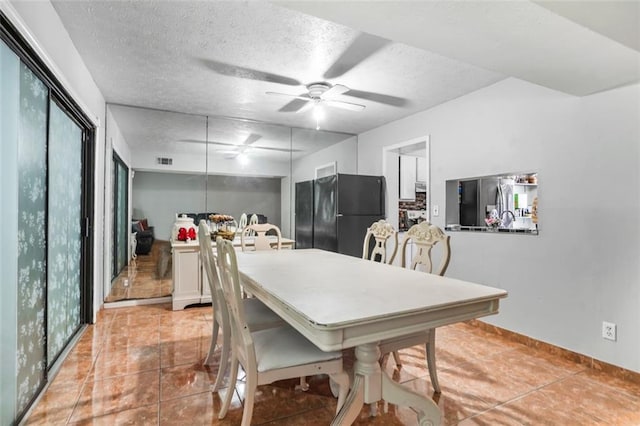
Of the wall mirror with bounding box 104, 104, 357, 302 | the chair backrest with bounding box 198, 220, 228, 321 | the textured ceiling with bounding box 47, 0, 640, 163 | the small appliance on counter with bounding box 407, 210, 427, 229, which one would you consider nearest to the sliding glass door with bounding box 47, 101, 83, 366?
the textured ceiling with bounding box 47, 0, 640, 163

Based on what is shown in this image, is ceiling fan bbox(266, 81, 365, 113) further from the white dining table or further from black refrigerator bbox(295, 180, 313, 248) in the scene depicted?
the white dining table

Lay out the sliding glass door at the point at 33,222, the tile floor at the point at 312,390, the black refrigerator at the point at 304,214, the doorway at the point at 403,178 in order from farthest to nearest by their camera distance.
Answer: the black refrigerator at the point at 304,214, the doorway at the point at 403,178, the tile floor at the point at 312,390, the sliding glass door at the point at 33,222

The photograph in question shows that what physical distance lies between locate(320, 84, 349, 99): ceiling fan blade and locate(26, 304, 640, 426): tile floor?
2.33 metres

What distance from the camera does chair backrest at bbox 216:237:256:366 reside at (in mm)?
1359

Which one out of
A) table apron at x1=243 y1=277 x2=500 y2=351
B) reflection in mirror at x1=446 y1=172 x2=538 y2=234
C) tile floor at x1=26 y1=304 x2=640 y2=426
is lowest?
tile floor at x1=26 y1=304 x2=640 y2=426

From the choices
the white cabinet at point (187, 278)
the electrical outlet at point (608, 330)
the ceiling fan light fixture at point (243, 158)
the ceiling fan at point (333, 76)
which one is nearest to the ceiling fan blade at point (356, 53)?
the ceiling fan at point (333, 76)

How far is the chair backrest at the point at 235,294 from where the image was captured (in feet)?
4.46

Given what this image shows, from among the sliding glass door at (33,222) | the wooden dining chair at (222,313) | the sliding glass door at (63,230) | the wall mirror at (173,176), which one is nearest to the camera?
the sliding glass door at (33,222)

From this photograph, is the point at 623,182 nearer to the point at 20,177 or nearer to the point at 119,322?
the point at 20,177

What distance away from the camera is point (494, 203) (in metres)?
3.12

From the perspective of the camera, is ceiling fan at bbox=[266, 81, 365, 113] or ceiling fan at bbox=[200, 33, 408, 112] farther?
ceiling fan at bbox=[266, 81, 365, 113]

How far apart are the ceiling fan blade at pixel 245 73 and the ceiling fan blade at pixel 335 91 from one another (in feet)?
0.95

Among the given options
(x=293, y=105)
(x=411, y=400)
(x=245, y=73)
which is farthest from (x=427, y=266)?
(x=293, y=105)

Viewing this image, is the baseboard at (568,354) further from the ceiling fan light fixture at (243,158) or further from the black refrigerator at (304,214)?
the ceiling fan light fixture at (243,158)
